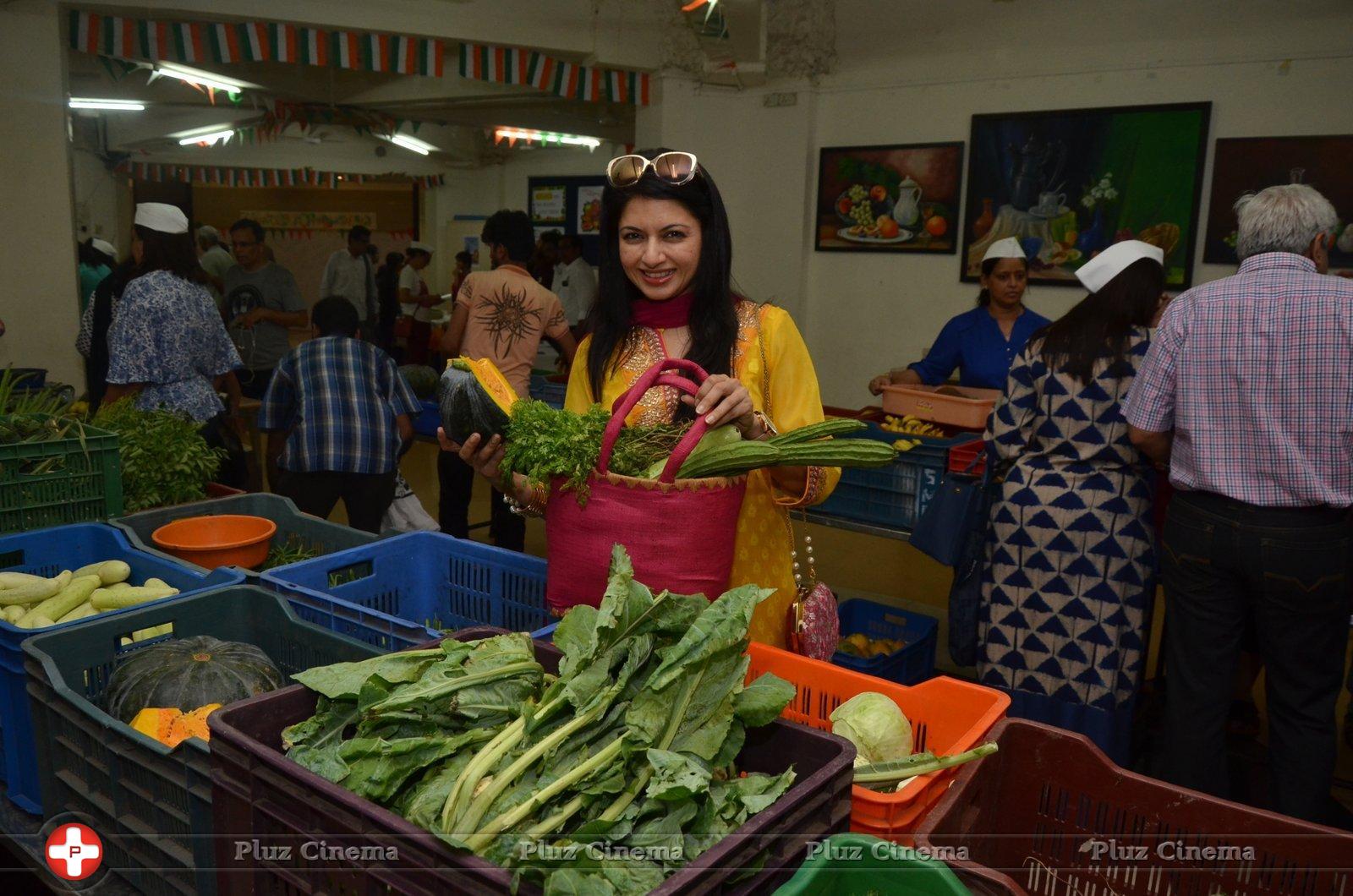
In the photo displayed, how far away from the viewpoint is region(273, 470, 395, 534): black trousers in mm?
4004

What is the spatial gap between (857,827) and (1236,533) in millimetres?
2006

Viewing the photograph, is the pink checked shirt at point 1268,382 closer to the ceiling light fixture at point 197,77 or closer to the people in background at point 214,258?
the people in background at point 214,258

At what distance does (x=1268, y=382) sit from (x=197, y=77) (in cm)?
843

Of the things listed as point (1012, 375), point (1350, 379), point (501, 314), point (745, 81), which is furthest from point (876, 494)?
point (745, 81)

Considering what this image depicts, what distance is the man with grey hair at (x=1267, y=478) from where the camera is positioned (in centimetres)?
262

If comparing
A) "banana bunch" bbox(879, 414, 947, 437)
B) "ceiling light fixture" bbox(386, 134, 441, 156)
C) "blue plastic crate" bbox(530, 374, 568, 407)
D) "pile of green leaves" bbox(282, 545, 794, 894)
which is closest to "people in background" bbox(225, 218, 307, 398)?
"blue plastic crate" bbox(530, 374, 568, 407)

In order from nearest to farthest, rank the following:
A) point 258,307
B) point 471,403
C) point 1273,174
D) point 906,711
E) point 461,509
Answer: point 906,711 < point 471,403 < point 461,509 < point 1273,174 < point 258,307

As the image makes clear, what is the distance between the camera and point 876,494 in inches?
158

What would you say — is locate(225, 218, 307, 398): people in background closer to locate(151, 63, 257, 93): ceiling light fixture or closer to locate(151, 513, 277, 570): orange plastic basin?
locate(151, 63, 257, 93): ceiling light fixture

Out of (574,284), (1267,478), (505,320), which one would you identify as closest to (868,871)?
(1267,478)

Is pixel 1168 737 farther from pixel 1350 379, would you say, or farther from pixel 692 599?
pixel 692 599

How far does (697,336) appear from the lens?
6.76 ft

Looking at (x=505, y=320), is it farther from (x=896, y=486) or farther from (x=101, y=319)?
(x=896, y=486)

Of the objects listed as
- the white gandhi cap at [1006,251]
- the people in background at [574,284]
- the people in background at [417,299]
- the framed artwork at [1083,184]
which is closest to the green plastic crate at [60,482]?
the white gandhi cap at [1006,251]
